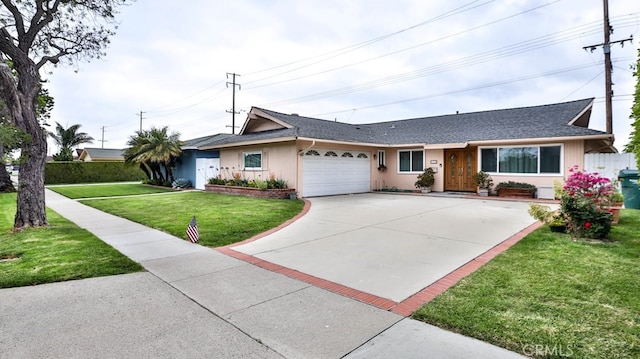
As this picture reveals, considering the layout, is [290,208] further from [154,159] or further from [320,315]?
[154,159]

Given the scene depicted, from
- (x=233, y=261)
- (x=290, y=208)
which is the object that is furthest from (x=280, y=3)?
(x=233, y=261)

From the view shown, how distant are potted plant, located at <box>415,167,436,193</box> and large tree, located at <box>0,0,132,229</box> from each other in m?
14.3

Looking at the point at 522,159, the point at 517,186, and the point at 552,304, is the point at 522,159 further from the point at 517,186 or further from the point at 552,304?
the point at 552,304

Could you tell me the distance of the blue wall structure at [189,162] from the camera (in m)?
20.9

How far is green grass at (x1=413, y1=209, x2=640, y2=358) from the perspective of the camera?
2.69m

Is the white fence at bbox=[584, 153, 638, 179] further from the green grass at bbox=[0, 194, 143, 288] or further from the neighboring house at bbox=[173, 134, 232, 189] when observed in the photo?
the neighboring house at bbox=[173, 134, 232, 189]

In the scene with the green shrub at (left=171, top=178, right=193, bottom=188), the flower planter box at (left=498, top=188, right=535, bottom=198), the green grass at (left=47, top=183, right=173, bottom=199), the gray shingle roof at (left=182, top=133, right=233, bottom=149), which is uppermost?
the gray shingle roof at (left=182, top=133, right=233, bottom=149)

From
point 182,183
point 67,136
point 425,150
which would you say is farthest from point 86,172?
point 425,150

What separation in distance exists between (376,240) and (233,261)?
2.89 meters

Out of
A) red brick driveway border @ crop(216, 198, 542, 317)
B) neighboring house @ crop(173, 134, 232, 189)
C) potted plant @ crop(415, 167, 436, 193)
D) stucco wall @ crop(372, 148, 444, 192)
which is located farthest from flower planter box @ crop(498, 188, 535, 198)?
neighboring house @ crop(173, 134, 232, 189)

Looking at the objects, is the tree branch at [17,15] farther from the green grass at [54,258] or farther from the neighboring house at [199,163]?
the neighboring house at [199,163]

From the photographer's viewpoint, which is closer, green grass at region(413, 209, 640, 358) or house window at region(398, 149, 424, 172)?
green grass at region(413, 209, 640, 358)

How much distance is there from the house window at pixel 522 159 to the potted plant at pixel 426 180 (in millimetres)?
2372

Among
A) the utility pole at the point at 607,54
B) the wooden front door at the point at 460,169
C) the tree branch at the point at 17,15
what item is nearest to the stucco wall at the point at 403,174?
the wooden front door at the point at 460,169
